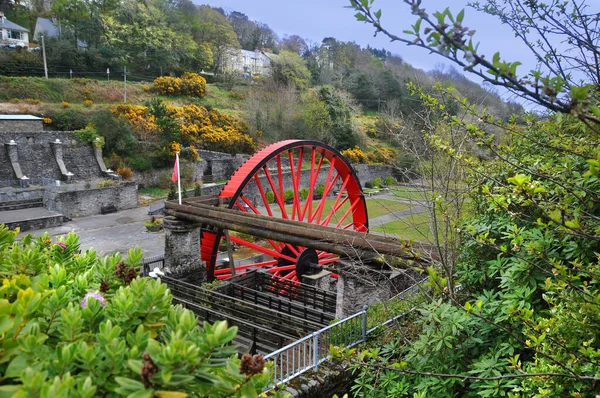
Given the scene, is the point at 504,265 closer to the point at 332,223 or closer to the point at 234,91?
the point at 332,223

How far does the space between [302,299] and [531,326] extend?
6434 mm

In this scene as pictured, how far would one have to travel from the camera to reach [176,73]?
123 feet

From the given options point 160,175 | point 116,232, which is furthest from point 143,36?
Result: point 116,232

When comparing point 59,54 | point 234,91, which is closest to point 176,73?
point 234,91

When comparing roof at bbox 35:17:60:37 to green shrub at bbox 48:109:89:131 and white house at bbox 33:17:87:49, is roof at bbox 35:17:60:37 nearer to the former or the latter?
white house at bbox 33:17:87:49

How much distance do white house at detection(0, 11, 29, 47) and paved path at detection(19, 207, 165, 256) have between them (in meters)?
24.3

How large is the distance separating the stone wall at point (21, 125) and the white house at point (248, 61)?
23.6 meters

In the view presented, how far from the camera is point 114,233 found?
15.8 metres

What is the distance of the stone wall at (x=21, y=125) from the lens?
21.7 m

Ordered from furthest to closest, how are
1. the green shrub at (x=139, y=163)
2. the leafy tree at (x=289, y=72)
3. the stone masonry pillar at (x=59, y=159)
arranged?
the leafy tree at (x=289, y=72)
the green shrub at (x=139, y=163)
the stone masonry pillar at (x=59, y=159)

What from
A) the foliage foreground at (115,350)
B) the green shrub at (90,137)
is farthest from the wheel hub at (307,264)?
the green shrub at (90,137)

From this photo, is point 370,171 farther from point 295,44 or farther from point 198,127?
point 295,44

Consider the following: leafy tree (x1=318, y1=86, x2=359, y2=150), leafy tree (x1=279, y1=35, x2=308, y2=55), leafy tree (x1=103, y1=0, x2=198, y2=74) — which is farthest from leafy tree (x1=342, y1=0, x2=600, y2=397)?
leafy tree (x1=279, y1=35, x2=308, y2=55)

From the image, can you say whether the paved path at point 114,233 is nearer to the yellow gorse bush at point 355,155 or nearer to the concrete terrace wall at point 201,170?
the concrete terrace wall at point 201,170
